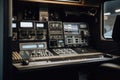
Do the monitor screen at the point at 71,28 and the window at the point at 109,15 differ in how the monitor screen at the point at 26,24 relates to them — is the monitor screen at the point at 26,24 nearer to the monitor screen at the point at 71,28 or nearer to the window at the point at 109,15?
the monitor screen at the point at 71,28

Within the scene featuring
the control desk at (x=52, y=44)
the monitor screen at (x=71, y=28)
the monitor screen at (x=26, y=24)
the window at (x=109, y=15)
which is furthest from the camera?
the window at (x=109, y=15)

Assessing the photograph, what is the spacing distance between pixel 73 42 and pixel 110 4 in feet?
3.19

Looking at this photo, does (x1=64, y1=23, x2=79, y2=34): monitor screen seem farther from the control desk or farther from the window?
the window

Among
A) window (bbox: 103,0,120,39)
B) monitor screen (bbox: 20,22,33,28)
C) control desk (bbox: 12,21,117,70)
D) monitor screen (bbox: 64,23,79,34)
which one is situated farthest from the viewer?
window (bbox: 103,0,120,39)

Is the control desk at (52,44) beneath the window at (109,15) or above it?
beneath

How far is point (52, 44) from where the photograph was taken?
10.6 feet

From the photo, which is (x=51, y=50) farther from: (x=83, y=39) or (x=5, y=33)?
(x=5, y=33)

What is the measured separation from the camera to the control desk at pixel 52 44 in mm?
2746

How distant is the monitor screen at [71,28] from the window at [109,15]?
1.83 ft

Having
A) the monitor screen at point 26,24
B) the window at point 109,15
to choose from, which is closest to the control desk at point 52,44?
Answer: the monitor screen at point 26,24

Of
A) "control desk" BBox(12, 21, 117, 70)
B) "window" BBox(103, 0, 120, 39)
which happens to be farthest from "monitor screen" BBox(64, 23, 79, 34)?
"window" BBox(103, 0, 120, 39)

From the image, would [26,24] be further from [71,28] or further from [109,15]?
[109,15]

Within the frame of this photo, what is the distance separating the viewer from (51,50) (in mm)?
3188

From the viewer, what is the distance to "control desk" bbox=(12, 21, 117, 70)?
275 cm
